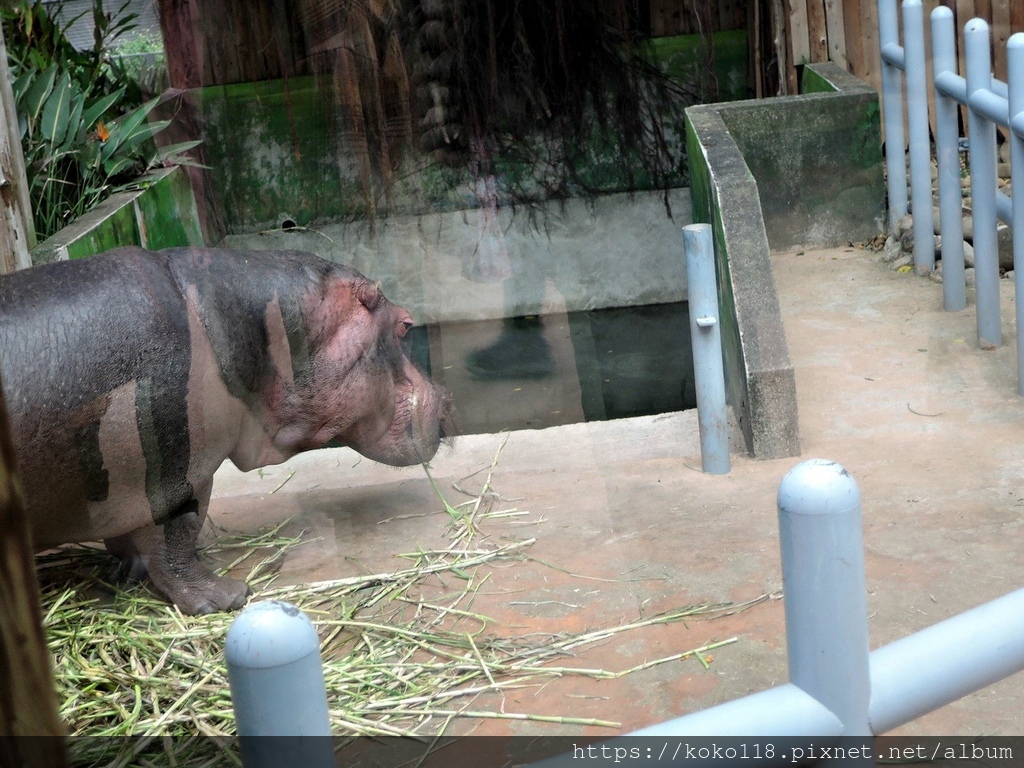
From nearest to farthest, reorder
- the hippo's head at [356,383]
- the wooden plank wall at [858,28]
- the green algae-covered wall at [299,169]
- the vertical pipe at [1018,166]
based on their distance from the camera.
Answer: the green algae-covered wall at [299,169] < the hippo's head at [356,383] < the vertical pipe at [1018,166] < the wooden plank wall at [858,28]

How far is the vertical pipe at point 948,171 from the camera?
4.06m

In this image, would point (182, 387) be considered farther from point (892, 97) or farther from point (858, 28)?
point (858, 28)

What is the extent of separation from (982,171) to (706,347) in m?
1.27

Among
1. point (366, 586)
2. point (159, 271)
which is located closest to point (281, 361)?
point (159, 271)

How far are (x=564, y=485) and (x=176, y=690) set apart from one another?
134 cm

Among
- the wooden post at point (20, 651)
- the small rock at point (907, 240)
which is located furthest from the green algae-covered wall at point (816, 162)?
the wooden post at point (20, 651)

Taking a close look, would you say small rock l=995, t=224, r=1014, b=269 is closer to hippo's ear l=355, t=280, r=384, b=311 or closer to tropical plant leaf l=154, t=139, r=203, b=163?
hippo's ear l=355, t=280, r=384, b=311

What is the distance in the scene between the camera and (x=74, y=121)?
2.90m

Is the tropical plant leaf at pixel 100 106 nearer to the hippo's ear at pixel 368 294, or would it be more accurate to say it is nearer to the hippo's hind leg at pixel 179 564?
the hippo's ear at pixel 368 294

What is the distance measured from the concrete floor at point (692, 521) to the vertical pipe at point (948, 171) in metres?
0.50

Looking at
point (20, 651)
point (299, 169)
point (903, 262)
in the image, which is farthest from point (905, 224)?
point (20, 651)

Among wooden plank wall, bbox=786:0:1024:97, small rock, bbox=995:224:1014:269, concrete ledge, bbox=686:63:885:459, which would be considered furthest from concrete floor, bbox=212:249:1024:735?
wooden plank wall, bbox=786:0:1024:97

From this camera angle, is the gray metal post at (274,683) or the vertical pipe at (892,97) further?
the vertical pipe at (892,97)

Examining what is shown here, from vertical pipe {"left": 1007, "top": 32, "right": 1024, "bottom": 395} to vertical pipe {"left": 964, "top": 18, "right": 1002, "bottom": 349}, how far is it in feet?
1.05
